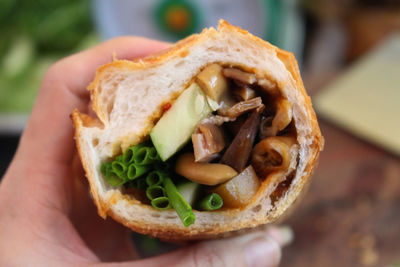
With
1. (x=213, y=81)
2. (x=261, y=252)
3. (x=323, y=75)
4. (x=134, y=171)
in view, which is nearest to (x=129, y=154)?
(x=134, y=171)

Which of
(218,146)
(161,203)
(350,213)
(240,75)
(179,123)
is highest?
(240,75)

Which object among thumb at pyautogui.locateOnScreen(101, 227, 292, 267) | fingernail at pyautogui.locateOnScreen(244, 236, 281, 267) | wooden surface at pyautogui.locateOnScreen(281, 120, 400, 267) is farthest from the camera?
wooden surface at pyautogui.locateOnScreen(281, 120, 400, 267)

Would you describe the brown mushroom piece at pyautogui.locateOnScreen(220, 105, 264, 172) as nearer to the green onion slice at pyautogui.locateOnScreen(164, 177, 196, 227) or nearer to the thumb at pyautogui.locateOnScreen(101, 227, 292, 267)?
the green onion slice at pyautogui.locateOnScreen(164, 177, 196, 227)

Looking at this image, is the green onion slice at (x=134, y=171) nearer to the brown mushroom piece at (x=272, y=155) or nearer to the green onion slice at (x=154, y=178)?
the green onion slice at (x=154, y=178)

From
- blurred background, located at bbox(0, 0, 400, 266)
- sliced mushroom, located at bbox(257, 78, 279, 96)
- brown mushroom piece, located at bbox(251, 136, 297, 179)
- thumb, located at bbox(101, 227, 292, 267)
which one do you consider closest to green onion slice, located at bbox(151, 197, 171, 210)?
thumb, located at bbox(101, 227, 292, 267)

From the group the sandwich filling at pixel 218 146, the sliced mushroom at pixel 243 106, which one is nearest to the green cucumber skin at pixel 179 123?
the sandwich filling at pixel 218 146

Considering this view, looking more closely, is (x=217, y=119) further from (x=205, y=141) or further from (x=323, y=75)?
(x=323, y=75)

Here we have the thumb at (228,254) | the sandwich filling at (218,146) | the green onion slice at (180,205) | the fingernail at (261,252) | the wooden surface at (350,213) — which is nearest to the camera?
the green onion slice at (180,205)
